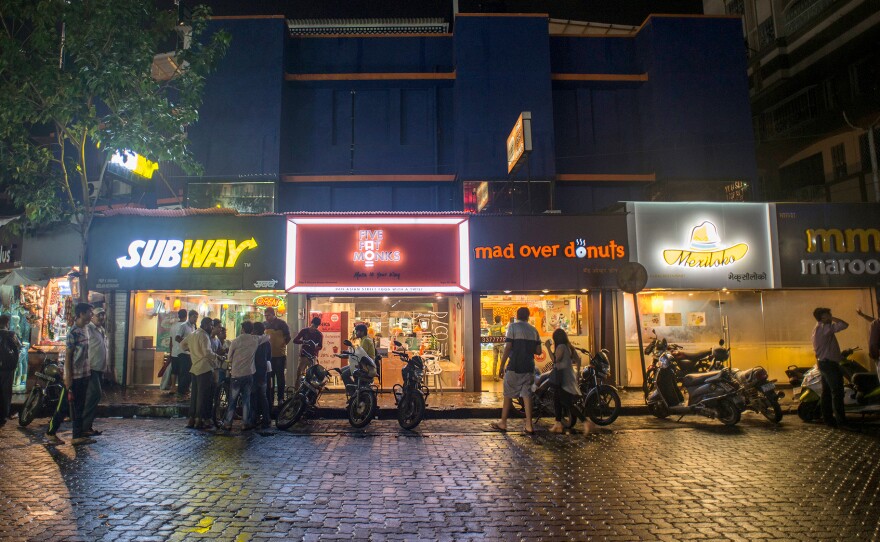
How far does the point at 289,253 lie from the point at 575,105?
11.0m

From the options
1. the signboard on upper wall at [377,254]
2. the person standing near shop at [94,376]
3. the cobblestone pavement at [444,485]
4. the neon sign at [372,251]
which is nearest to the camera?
the cobblestone pavement at [444,485]

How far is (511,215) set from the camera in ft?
47.9

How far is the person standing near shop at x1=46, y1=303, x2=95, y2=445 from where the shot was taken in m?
8.51

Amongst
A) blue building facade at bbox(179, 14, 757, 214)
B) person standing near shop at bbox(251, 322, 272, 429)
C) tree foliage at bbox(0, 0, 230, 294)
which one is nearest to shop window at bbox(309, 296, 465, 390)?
blue building facade at bbox(179, 14, 757, 214)

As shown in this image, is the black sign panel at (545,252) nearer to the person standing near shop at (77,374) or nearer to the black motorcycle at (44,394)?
the person standing near shop at (77,374)

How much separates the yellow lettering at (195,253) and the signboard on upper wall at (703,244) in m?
11.7

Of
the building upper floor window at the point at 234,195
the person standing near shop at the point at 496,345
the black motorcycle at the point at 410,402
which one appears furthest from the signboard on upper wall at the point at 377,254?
the black motorcycle at the point at 410,402

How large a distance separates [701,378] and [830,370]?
83.2 inches

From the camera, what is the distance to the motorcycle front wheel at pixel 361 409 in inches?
383

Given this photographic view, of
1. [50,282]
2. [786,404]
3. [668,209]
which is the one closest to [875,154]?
[668,209]

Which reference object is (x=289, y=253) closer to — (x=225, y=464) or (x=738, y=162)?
(x=225, y=464)

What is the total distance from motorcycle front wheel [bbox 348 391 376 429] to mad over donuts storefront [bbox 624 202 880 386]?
8.09 m

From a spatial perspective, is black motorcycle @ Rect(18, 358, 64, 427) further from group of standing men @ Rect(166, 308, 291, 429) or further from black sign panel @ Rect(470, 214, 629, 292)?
black sign panel @ Rect(470, 214, 629, 292)

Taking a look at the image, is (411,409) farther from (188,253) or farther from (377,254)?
(188,253)
